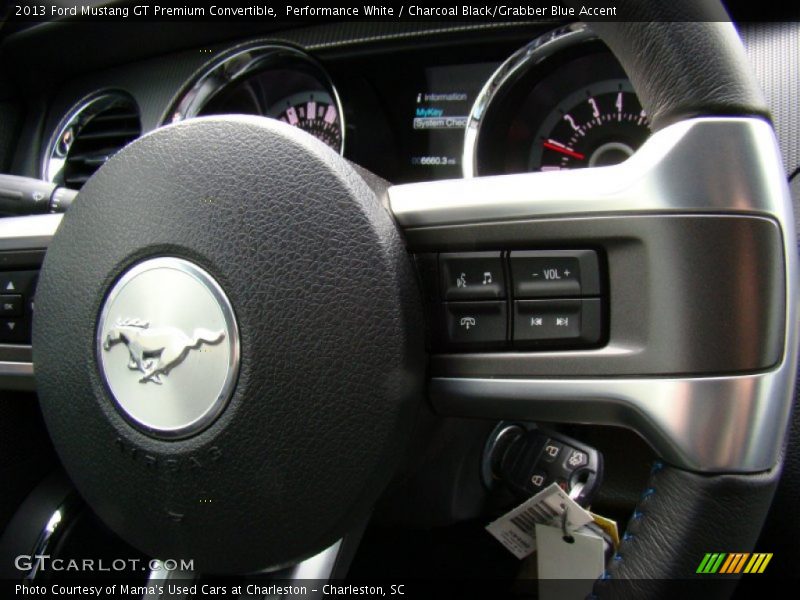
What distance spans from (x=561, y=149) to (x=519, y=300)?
0.72 metres

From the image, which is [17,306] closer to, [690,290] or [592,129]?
[690,290]

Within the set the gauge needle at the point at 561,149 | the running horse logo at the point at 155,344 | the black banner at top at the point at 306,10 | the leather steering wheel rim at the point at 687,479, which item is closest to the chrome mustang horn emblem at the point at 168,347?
the running horse logo at the point at 155,344

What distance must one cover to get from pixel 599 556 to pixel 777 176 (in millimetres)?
Result: 360

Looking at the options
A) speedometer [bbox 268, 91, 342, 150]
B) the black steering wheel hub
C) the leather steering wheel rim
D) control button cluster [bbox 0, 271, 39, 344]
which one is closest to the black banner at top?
speedometer [bbox 268, 91, 342, 150]

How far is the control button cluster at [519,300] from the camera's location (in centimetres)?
59

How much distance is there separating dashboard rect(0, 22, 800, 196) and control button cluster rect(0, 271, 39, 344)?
1.96 feet

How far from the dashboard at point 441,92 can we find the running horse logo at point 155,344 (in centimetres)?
70

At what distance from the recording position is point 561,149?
1.28 metres

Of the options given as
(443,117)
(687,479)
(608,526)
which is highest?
(443,117)

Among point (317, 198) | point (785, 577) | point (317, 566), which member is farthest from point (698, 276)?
point (785, 577)

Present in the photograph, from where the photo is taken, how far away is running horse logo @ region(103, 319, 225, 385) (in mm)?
608

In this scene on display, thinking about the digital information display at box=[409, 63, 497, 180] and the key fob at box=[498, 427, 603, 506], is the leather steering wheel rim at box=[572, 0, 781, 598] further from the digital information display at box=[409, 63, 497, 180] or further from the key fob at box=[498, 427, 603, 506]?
the digital information display at box=[409, 63, 497, 180]

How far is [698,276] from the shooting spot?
0.53 metres

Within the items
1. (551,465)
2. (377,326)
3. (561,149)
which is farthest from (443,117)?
(377,326)
